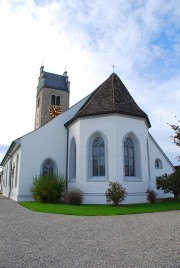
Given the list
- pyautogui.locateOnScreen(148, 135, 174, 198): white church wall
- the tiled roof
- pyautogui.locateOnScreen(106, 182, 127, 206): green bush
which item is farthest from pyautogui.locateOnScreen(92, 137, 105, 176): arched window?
pyautogui.locateOnScreen(148, 135, 174, 198): white church wall

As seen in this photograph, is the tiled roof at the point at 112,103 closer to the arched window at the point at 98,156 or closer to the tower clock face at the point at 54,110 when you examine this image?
the arched window at the point at 98,156

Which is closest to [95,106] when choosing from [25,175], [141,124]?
[141,124]

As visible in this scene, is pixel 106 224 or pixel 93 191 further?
pixel 93 191

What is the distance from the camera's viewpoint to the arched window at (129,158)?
56.2 ft

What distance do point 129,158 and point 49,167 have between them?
22.3 ft

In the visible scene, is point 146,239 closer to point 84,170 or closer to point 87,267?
point 87,267

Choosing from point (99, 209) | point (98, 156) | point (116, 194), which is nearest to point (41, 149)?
point (98, 156)

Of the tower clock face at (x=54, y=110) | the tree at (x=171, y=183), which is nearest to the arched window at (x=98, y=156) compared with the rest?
the tree at (x=171, y=183)

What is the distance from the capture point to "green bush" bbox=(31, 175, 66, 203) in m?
16.8

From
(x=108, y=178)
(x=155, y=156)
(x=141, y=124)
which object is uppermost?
(x=141, y=124)

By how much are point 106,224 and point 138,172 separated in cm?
928

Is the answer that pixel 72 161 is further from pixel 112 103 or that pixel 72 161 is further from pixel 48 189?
pixel 112 103

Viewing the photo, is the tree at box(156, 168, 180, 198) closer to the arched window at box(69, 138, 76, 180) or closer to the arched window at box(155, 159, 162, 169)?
the arched window at box(155, 159, 162, 169)

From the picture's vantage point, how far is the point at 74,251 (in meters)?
5.17
